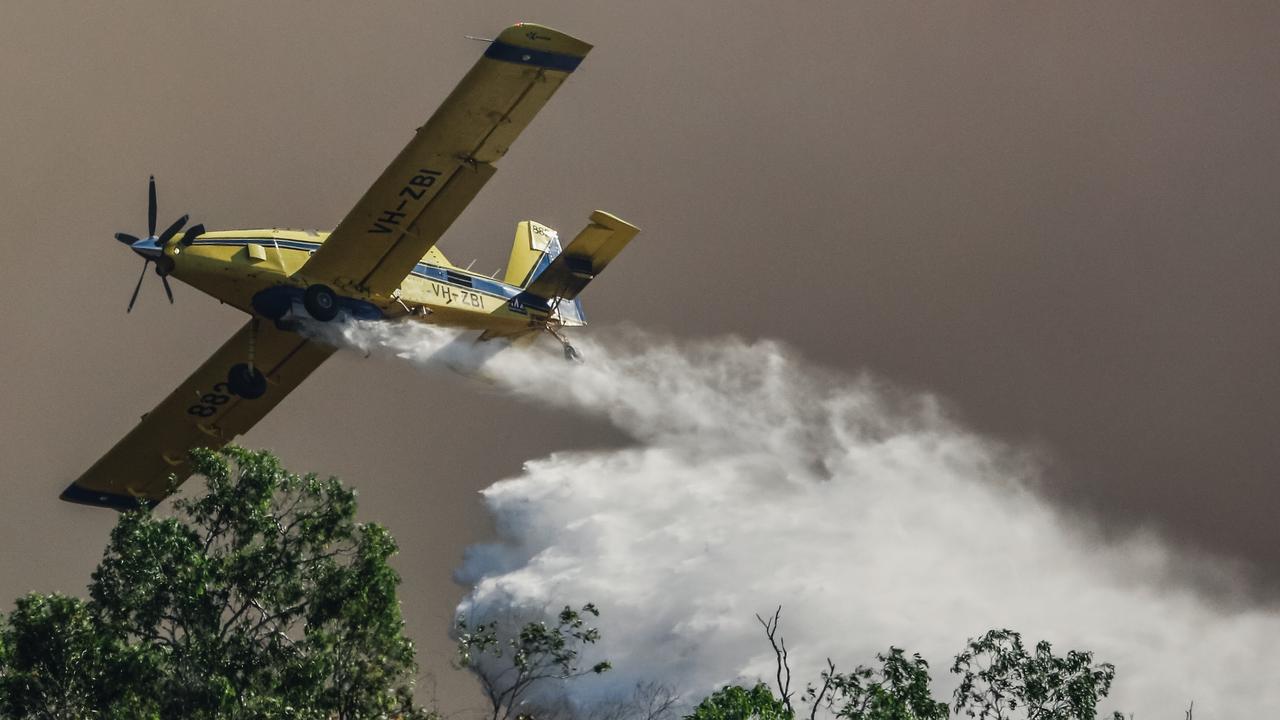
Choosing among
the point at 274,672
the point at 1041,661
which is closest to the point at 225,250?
the point at 274,672

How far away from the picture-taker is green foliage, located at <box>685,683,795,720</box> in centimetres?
2352

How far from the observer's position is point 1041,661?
93.0 feet

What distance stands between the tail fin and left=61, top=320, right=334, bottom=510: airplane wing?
4946 mm

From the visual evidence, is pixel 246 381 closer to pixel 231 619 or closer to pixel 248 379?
pixel 248 379

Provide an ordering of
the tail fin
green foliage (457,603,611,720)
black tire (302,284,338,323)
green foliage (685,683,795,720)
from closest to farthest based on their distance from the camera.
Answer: green foliage (685,683,795,720) → green foliage (457,603,611,720) → black tire (302,284,338,323) → the tail fin

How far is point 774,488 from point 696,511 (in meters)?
2.18

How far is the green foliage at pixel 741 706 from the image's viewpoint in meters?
23.5

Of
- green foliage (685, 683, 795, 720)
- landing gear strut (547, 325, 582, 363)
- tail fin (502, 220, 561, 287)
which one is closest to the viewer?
green foliage (685, 683, 795, 720)

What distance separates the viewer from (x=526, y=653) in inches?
1112

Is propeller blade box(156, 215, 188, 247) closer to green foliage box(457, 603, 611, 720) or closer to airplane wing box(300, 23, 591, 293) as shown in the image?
airplane wing box(300, 23, 591, 293)

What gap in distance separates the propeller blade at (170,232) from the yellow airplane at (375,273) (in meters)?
0.02

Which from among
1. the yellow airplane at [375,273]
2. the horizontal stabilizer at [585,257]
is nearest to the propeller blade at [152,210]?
the yellow airplane at [375,273]

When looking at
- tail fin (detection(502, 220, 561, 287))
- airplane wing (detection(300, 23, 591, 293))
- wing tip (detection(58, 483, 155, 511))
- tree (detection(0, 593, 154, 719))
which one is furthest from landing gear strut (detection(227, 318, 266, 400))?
tree (detection(0, 593, 154, 719))

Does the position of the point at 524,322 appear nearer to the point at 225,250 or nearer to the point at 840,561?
the point at 225,250
